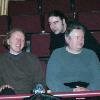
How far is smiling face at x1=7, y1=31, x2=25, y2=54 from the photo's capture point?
1.88m

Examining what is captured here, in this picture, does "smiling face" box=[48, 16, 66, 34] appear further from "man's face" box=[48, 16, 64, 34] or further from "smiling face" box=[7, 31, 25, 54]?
"smiling face" box=[7, 31, 25, 54]

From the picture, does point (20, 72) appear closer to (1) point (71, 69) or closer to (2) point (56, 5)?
(1) point (71, 69)

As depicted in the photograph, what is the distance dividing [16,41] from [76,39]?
34cm

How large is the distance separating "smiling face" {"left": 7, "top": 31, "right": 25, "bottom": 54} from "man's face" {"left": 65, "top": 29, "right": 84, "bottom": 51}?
0.27 m

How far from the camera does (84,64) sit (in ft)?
6.02

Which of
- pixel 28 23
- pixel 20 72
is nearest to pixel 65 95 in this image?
pixel 20 72

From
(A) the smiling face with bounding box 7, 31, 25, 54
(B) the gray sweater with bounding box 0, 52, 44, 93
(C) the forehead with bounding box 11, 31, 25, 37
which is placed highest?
(C) the forehead with bounding box 11, 31, 25, 37

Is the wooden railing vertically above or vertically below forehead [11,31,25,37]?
below

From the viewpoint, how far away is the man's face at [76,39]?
1.78 meters

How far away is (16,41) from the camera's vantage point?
188 centimetres

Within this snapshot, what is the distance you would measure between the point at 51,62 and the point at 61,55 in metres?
0.07

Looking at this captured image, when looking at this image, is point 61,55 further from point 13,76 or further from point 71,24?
point 13,76

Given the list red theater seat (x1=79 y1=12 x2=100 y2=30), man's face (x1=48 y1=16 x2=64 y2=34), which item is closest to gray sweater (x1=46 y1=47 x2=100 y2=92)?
man's face (x1=48 y1=16 x2=64 y2=34)

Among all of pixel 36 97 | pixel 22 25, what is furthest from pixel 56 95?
pixel 22 25
